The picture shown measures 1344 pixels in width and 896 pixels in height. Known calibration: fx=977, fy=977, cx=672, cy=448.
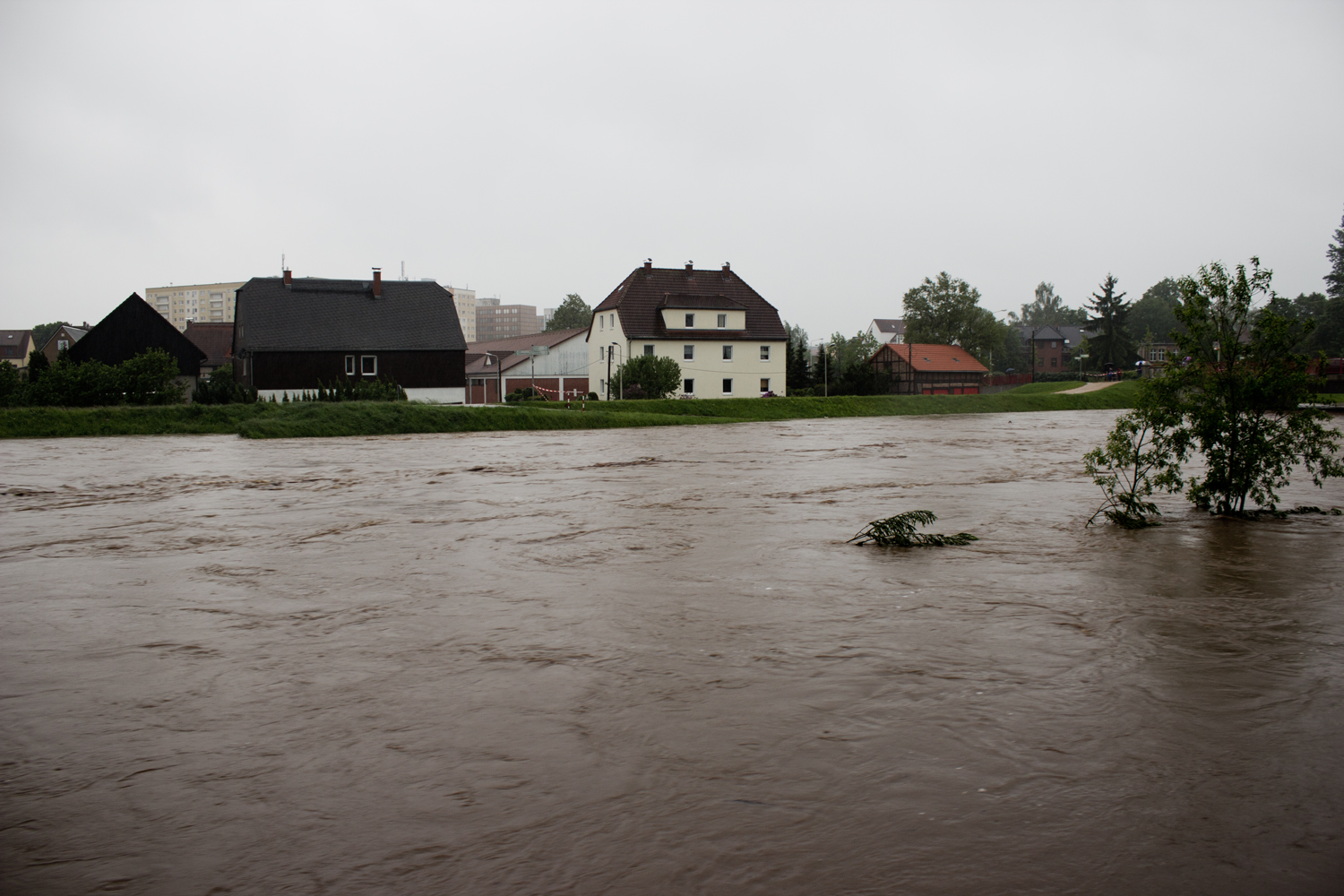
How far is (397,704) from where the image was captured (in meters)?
4.92

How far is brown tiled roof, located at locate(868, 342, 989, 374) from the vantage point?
8856cm

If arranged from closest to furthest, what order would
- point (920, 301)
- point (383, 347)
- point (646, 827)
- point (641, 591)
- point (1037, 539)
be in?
point (646, 827) → point (641, 591) → point (1037, 539) → point (383, 347) → point (920, 301)

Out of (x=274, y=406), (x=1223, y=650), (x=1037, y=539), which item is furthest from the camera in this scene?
(x=274, y=406)

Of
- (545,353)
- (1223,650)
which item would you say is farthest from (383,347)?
(1223,650)

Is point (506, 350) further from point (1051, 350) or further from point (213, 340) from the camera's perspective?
point (1051, 350)

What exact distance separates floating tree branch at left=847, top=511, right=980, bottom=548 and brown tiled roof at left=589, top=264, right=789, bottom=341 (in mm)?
53823

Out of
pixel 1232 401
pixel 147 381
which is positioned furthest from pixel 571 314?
pixel 1232 401

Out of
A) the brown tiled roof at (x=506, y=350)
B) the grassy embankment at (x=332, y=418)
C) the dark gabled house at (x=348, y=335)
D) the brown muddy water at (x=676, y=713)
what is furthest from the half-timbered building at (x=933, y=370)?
the brown muddy water at (x=676, y=713)

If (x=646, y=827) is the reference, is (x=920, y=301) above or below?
above

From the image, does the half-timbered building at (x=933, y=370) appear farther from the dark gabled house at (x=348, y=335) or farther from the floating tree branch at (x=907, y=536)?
the floating tree branch at (x=907, y=536)

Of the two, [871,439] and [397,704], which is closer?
[397,704]

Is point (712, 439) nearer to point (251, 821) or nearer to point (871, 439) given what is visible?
point (871, 439)

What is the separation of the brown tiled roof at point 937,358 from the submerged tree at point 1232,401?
76.5m

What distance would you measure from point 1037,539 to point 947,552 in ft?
4.65
